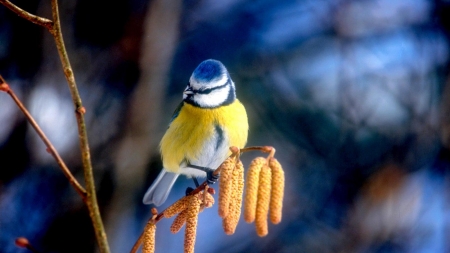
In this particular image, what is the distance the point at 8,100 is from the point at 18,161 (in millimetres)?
150

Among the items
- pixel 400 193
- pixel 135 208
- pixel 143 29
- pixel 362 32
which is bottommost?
pixel 135 208

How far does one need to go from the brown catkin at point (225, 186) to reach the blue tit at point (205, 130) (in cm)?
30

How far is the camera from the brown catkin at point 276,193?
35cm

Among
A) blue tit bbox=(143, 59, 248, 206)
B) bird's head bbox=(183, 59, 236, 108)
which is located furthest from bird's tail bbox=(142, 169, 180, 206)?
bird's head bbox=(183, 59, 236, 108)

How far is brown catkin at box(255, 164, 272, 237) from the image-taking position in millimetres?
343

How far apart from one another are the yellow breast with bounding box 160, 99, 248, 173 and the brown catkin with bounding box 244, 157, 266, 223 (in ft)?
1.13

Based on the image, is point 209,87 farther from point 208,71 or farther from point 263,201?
point 263,201

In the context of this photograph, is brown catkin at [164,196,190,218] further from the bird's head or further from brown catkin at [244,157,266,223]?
the bird's head

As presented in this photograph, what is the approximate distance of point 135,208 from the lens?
121 centimetres

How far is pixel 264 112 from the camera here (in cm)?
131

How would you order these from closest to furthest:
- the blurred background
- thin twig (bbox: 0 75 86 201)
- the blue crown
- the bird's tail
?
1. thin twig (bbox: 0 75 86 201)
2. the blue crown
3. the bird's tail
4. the blurred background

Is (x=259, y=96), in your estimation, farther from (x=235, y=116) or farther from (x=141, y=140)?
(x=235, y=116)

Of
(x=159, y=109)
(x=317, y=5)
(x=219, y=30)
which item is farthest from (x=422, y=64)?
(x=159, y=109)

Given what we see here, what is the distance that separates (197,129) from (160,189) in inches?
5.5
